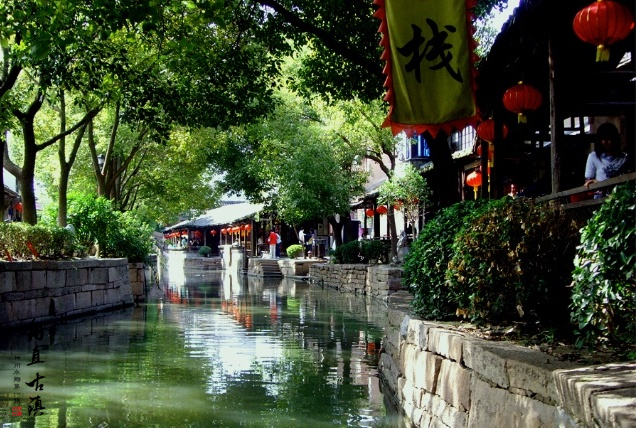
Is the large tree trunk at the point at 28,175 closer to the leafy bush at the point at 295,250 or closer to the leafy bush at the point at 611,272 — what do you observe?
the leafy bush at the point at 611,272

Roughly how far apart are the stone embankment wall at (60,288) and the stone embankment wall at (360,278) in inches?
266

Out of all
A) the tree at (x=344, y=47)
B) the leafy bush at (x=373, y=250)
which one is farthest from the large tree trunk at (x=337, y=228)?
the tree at (x=344, y=47)

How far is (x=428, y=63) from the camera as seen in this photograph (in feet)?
27.8

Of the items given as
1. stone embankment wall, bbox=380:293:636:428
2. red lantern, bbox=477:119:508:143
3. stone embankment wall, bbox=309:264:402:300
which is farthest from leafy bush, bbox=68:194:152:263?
stone embankment wall, bbox=380:293:636:428

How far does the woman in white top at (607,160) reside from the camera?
8.55 m

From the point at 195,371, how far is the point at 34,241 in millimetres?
6723

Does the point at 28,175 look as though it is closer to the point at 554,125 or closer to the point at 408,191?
the point at 408,191

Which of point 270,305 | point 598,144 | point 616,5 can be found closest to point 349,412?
point 598,144

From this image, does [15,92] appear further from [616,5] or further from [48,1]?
[616,5]

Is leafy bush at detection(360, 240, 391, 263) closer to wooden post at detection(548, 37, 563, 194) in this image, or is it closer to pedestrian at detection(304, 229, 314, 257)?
pedestrian at detection(304, 229, 314, 257)

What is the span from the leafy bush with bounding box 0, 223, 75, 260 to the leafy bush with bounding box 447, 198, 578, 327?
32.6ft

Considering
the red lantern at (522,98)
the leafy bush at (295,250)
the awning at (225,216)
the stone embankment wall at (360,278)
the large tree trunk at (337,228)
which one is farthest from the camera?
the awning at (225,216)

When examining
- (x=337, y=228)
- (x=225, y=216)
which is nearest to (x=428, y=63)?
(x=337, y=228)

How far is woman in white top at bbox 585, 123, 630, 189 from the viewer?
855 cm
